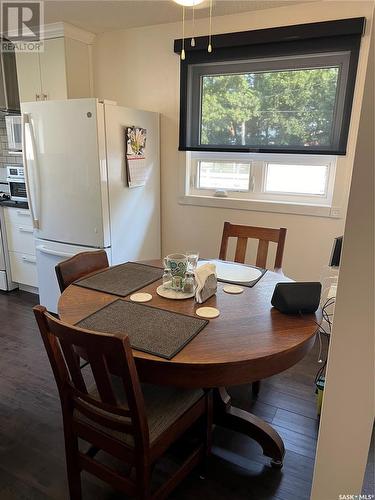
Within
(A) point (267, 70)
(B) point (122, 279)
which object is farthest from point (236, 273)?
(A) point (267, 70)

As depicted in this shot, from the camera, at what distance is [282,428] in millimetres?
1785

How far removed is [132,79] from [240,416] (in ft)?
9.22

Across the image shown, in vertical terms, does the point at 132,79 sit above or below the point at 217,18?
below

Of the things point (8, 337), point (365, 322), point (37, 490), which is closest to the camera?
point (365, 322)

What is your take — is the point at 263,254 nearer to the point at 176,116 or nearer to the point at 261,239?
the point at 261,239

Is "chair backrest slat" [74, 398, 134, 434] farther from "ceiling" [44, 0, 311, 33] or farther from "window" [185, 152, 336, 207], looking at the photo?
"ceiling" [44, 0, 311, 33]

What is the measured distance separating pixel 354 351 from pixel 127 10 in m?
2.84

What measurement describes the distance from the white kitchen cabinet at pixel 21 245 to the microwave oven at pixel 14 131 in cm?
61

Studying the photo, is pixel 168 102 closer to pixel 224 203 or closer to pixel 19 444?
pixel 224 203

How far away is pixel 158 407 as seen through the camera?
4.08 ft

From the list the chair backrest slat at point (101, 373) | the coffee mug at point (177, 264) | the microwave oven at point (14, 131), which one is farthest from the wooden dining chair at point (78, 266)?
the microwave oven at point (14, 131)

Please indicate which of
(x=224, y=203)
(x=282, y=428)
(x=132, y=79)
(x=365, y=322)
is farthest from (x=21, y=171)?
(x=365, y=322)

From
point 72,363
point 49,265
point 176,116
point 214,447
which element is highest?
point 176,116

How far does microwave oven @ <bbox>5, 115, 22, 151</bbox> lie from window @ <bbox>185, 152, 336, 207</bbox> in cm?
164
